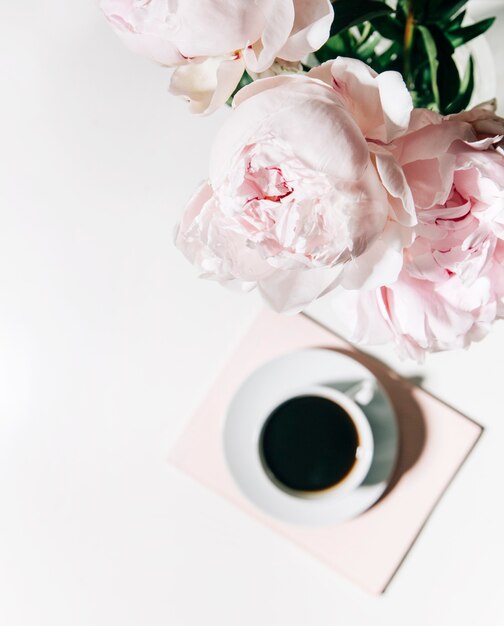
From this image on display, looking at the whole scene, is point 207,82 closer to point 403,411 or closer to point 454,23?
point 454,23

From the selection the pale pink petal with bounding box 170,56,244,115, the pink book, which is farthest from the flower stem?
the pink book

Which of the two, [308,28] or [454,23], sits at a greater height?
[454,23]

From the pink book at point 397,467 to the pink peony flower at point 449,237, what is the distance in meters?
0.42

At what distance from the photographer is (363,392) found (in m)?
0.67

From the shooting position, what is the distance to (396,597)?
707 mm

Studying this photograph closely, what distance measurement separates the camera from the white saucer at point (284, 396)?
675 mm

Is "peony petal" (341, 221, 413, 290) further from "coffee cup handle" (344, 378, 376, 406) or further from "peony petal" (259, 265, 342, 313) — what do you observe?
"coffee cup handle" (344, 378, 376, 406)

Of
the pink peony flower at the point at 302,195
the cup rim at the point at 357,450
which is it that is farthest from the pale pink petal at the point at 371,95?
the cup rim at the point at 357,450

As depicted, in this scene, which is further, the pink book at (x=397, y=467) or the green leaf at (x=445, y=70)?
the pink book at (x=397, y=467)

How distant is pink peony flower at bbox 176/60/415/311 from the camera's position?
223 millimetres

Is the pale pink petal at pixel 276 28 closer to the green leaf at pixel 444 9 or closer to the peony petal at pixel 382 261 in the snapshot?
the peony petal at pixel 382 261

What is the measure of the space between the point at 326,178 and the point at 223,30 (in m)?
0.06

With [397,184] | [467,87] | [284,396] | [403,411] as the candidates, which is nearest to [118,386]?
[284,396]

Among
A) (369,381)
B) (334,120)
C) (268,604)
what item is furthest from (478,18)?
(268,604)
